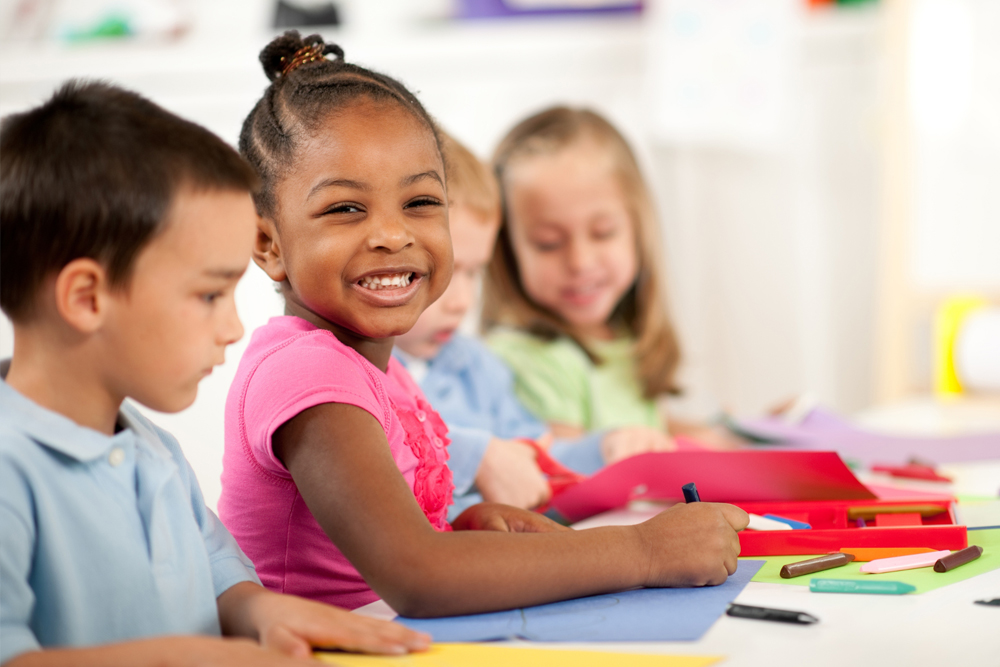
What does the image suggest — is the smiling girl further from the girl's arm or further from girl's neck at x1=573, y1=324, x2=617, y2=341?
girl's neck at x1=573, y1=324, x2=617, y2=341

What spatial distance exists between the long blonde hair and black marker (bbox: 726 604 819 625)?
949 millimetres

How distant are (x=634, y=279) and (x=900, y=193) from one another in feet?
2.71

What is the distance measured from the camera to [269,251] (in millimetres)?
678

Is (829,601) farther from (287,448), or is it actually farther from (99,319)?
(99,319)

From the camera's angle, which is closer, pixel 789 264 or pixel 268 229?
pixel 268 229

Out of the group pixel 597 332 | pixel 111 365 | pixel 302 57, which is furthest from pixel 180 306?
pixel 597 332

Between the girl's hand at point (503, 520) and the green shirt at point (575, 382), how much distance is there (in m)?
0.65

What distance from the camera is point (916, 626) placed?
53 centimetres

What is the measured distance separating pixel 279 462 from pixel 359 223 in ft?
0.54

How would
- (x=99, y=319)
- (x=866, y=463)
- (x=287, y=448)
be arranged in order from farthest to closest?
(x=866, y=463), (x=287, y=448), (x=99, y=319)

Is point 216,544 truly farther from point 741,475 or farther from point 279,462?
point 741,475

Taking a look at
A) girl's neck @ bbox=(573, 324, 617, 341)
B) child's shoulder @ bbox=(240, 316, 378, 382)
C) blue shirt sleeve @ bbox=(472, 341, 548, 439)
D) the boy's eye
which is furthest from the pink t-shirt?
girl's neck @ bbox=(573, 324, 617, 341)

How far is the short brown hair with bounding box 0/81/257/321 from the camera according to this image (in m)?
0.46

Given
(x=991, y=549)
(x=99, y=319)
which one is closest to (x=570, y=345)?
(x=991, y=549)
